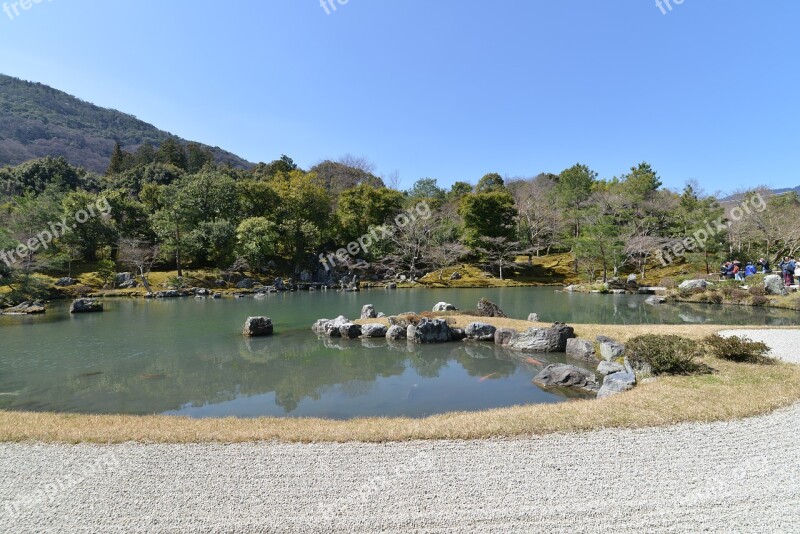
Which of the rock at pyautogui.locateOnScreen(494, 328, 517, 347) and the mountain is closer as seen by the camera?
the rock at pyautogui.locateOnScreen(494, 328, 517, 347)

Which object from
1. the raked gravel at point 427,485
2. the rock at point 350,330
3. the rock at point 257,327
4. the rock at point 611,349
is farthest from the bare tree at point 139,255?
the rock at point 611,349

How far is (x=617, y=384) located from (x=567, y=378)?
5.97 ft

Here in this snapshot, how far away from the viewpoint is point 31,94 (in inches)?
5330

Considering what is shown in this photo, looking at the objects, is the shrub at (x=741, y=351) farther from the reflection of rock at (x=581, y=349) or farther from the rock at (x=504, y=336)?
the rock at (x=504, y=336)

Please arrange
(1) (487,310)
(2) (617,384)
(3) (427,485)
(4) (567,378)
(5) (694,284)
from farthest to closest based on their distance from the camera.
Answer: (5) (694,284) → (1) (487,310) → (4) (567,378) → (2) (617,384) → (3) (427,485)

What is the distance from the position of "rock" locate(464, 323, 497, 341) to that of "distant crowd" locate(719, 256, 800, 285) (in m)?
22.8

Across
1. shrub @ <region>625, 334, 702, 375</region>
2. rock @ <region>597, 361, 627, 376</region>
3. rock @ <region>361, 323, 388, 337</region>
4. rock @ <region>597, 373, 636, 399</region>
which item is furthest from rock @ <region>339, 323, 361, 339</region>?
rock @ <region>597, 373, 636, 399</region>

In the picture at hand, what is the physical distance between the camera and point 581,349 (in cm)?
1323

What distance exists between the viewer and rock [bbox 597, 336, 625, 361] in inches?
477

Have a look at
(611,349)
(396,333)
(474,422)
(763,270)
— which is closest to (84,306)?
(396,333)

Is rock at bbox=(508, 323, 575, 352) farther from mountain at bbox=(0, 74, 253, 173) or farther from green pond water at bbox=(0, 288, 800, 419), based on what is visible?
mountain at bbox=(0, 74, 253, 173)

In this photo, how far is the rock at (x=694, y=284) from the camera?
93.6ft

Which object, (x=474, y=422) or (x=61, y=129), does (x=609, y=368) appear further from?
(x=61, y=129)

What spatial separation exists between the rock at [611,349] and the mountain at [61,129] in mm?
120457
